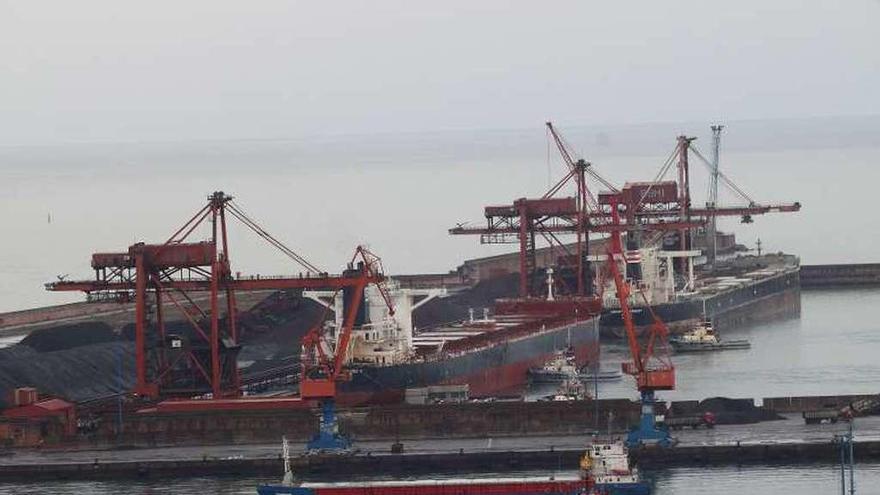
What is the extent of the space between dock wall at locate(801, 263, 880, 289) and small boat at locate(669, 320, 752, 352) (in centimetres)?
2814

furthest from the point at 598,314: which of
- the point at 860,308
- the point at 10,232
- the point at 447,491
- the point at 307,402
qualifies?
the point at 10,232

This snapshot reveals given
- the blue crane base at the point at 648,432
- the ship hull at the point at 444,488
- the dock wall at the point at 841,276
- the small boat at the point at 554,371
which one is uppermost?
the dock wall at the point at 841,276

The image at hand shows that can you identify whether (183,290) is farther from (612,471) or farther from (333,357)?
(612,471)

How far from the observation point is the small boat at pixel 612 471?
139 ft

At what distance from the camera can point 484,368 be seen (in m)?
67.2

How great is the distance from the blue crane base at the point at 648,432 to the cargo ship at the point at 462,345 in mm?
10574

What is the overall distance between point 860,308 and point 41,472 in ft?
192

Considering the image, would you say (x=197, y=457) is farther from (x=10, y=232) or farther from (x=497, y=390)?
(x=10, y=232)

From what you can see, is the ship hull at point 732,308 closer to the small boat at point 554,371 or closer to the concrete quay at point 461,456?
the small boat at point 554,371

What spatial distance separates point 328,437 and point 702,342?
3669 centimetres

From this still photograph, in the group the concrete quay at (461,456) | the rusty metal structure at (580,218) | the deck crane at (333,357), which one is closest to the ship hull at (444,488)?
the concrete quay at (461,456)

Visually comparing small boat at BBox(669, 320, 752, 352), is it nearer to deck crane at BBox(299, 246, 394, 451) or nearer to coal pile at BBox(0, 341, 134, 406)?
coal pile at BBox(0, 341, 134, 406)

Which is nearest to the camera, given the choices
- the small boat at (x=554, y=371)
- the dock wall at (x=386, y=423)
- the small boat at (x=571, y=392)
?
the dock wall at (x=386, y=423)

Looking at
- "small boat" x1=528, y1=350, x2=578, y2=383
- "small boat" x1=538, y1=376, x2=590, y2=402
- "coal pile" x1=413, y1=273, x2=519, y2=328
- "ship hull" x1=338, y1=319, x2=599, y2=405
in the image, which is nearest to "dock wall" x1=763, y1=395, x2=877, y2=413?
"small boat" x1=538, y1=376, x2=590, y2=402
